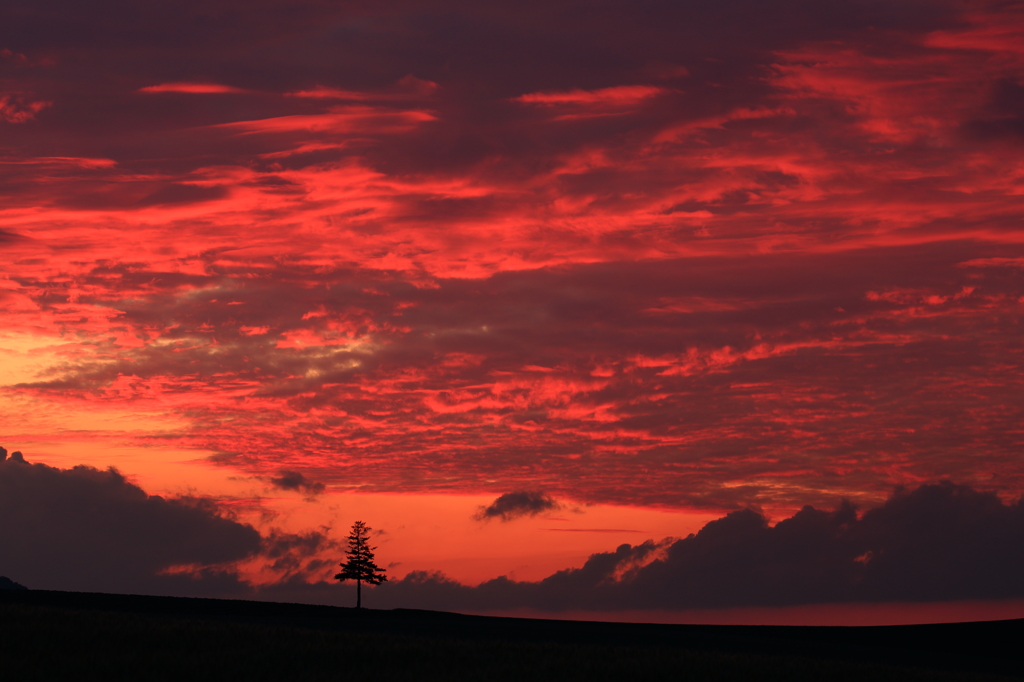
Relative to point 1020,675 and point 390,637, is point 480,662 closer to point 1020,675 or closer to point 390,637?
point 390,637

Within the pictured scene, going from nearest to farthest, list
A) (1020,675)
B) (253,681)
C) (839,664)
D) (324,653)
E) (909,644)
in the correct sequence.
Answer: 1. (253,681)
2. (324,653)
3. (839,664)
4. (1020,675)
5. (909,644)

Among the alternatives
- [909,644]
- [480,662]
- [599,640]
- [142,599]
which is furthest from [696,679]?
[142,599]

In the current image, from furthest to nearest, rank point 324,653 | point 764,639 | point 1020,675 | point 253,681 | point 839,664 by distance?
point 764,639 → point 1020,675 → point 839,664 → point 324,653 → point 253,681

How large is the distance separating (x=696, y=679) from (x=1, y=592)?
1752 inches

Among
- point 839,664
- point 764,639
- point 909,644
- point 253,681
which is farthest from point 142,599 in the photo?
point 909,644

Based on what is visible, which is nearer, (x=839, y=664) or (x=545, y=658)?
(x=545, y=658)

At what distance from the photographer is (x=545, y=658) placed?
31406mm

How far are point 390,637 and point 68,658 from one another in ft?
38.5

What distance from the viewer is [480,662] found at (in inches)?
1215

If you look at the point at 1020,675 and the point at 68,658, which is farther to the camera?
the point at 1020,675

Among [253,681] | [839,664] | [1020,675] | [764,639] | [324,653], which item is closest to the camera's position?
[253,681]

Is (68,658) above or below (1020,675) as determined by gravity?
above

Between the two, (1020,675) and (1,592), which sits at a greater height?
(1,592)

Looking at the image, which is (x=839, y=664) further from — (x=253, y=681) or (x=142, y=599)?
(x=142, y=599)
